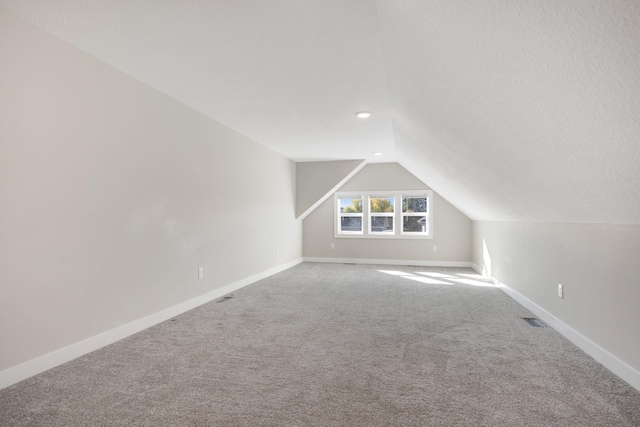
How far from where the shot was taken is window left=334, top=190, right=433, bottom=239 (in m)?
7.08

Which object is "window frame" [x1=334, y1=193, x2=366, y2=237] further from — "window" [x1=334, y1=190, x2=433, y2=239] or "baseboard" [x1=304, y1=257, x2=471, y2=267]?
"baseboard" [x1=304, y1=257, x2=471, y2=267]

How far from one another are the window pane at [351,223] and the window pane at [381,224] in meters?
0.31

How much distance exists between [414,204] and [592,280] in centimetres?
475

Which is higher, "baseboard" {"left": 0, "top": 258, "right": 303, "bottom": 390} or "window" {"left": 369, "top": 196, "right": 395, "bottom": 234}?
"window" {"left": 369, "top": 196, "right": 395, "bottom": 234}

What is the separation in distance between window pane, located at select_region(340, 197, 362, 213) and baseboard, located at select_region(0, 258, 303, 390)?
401cm

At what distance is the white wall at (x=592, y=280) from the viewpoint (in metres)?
2.03

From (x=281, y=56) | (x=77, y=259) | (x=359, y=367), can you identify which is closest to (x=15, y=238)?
(x=77, y=259)

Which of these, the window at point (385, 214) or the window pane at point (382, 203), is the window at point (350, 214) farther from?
the window pane at point (382, 203)

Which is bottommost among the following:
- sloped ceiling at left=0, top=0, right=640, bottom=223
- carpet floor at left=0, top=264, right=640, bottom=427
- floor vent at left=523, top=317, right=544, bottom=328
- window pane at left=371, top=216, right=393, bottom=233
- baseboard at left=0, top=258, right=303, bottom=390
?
carpet floor at left=0, top=264, right=640, bottom=427

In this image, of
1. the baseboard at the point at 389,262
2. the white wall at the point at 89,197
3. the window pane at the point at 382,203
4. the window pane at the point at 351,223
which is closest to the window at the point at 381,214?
the window pane at the point at 382,203

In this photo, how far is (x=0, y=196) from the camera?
1.93 m

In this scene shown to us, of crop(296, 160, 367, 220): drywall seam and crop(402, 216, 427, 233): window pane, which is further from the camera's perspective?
crop(402, 216, 427, 233): window pane

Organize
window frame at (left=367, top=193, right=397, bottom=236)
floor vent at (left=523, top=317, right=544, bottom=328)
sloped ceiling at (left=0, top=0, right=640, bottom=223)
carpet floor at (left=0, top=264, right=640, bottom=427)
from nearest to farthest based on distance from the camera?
sloped ceiling at (left=0, top=0, right=640, bottom=223) → carpet floor at (left=0, top=264, right=640, bottom=427) → floor vent at (left=523, top=317, right=544, bottom=328) → window frame at (left=367, top=193, right=397, bottom=236)

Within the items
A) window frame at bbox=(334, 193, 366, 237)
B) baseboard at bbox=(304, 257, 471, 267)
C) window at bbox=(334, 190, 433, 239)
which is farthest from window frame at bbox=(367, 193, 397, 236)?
baseboard at bbox=(304, 257, 471, 267)
